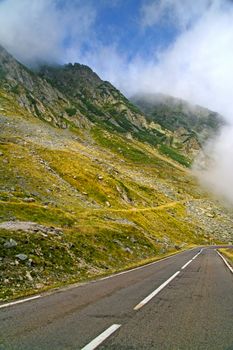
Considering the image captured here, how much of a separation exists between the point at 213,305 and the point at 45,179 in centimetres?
6716

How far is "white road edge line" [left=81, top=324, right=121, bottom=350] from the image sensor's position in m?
8.98

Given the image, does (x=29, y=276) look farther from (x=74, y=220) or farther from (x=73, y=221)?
(x=74, y=220)

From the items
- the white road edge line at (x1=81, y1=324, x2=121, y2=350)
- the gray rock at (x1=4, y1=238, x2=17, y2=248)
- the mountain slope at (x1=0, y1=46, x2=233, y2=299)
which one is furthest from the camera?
the mountain slope at (x1=0, y1=46, x2=233, y2=299)

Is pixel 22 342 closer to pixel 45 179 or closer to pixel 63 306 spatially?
pixel 63 306

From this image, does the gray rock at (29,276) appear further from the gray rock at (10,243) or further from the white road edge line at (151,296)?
the white road edge line at (151,296)

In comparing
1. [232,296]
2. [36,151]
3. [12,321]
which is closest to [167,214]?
[36,151]

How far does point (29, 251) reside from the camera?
24938mm

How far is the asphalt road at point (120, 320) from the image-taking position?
371 inches

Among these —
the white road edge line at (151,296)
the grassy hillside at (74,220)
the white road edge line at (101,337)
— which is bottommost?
the grassy hillside at (74,220)

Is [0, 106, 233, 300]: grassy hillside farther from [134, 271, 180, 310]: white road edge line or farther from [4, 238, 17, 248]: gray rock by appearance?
[134, 271, 180, 310]: white road edge line

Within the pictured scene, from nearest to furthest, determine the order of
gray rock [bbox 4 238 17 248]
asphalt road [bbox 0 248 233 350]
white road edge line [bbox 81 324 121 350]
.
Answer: white road edge line [bbox 81 324 121 350]
asphalt road [bbox 0 248 233 350]
gray rock [bbox 4 238 17 248]

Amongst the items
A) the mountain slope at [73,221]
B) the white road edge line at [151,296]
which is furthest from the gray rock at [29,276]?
the white road edge line at [151,296]

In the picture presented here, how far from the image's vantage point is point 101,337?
9.73 metres

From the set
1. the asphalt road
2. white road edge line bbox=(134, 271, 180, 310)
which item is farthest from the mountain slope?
white road edge line bbox=(134, 271, 180, 310)
